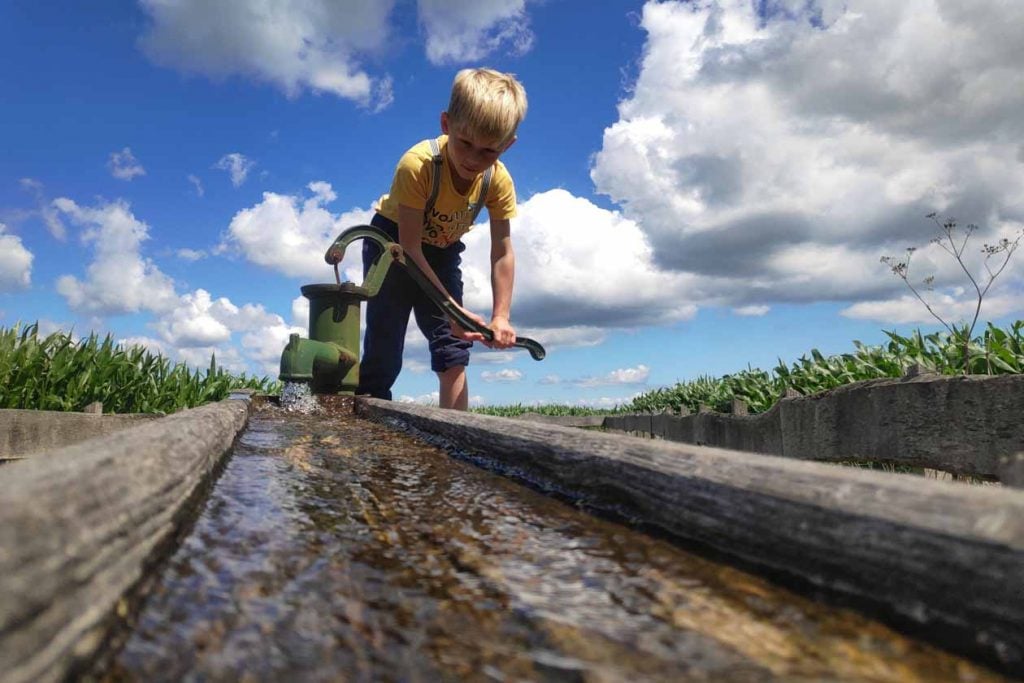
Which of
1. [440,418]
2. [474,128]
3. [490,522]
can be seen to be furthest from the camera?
[474,128]

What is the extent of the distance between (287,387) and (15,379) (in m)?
2.47

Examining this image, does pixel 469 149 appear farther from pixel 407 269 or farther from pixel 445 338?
pixel 445 338

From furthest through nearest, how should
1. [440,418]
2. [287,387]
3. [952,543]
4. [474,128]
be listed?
[287,387] → [474,128] → [440,418] → [952,543]

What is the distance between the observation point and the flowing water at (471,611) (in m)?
0.85

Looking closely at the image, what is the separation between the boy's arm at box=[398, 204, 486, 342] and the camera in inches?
189

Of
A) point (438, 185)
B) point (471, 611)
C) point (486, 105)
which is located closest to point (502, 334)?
point (438, 185)

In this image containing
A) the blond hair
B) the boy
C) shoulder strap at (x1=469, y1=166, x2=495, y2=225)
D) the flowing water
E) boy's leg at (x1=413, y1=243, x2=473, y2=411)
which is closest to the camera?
the flowing water

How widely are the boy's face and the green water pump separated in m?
0.92

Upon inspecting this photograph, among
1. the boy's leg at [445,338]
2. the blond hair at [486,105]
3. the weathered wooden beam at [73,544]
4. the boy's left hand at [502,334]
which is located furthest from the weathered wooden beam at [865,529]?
the boy's leg at [445,338]

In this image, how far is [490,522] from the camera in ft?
5.30

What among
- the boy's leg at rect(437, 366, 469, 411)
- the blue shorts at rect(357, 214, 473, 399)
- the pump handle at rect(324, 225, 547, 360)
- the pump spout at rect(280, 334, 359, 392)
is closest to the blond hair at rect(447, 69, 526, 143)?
the pump handle at rect(324, 225, 547, 360)

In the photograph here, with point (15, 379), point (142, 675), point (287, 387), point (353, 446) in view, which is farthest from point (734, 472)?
point (15, 379)

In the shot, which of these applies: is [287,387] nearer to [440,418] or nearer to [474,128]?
[440,418]

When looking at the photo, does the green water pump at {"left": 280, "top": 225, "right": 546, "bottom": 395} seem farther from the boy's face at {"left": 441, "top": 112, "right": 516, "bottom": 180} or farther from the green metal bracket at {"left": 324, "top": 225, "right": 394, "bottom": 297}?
the boy's face at {"left": 441, "top": 112, "right": 516, "bottom": 180}
